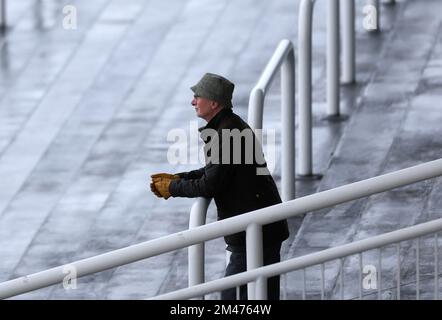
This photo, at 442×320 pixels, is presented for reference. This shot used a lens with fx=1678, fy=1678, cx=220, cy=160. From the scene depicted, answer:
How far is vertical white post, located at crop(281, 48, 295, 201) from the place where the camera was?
10.8 m

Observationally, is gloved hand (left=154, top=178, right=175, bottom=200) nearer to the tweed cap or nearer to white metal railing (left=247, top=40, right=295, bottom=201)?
the tweed cap

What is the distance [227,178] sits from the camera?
828 centimetres

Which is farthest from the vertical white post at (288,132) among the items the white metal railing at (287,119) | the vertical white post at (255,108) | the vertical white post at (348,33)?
the vertical white post at (348,33)

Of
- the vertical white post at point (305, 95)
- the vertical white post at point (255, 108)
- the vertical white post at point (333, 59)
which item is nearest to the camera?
the vertical white post at point (255, 108)

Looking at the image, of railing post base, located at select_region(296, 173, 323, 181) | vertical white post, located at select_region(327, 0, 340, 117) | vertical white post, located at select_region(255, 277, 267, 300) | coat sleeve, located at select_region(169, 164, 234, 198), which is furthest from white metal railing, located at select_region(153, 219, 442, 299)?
vertical white post, located at select_region(327, 0, 340, 117)

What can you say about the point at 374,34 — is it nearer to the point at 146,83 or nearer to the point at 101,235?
the point at 146,83

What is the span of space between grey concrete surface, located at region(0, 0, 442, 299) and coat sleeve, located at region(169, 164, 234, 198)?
2.11ft

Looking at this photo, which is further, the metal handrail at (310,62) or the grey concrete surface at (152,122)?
the metal handrail at (310,62)

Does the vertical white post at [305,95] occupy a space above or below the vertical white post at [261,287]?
above

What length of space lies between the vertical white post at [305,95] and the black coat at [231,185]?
2.83 meters

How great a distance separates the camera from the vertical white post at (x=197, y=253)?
8117mm

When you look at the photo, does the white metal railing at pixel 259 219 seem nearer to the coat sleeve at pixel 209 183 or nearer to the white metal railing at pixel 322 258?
the white metal railing at pixel 322 258

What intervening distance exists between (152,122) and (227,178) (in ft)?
14.5

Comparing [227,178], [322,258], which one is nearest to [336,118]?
[227,178]
